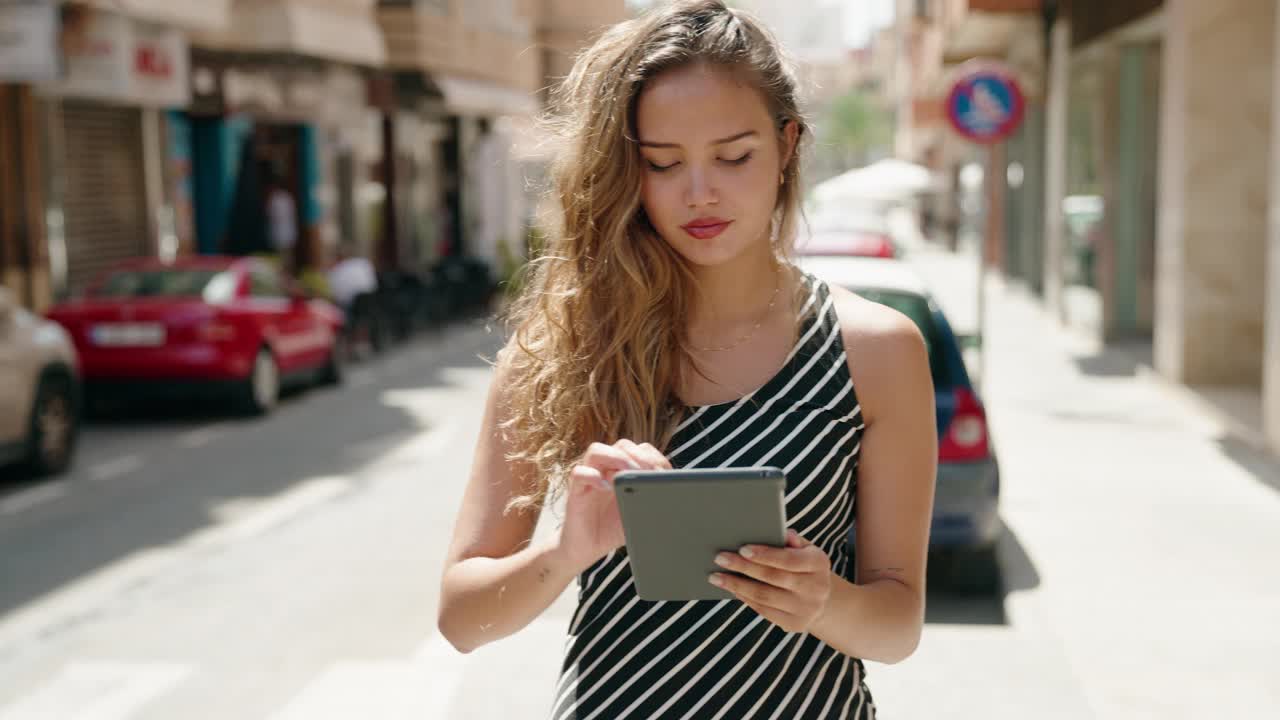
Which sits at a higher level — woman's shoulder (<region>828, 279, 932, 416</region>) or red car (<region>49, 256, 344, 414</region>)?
woman's shoulder (<region>828, 279, 932, 416</region>)

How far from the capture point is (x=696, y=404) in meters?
2.25

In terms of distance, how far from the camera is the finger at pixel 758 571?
188cm

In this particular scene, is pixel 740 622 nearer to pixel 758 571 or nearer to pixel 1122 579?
pixel 758 571

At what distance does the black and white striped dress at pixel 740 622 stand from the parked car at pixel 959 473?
16.1ft

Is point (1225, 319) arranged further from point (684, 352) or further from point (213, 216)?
point (213, 216)

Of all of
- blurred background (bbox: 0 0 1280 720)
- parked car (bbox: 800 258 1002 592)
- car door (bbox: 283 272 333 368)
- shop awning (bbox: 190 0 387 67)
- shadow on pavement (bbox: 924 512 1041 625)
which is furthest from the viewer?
shop awning (bbox: 190 0 387 67)

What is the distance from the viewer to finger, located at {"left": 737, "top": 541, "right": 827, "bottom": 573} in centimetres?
187

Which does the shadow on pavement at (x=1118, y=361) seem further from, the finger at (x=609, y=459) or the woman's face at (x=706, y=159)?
the finger at (x=609, y=459)

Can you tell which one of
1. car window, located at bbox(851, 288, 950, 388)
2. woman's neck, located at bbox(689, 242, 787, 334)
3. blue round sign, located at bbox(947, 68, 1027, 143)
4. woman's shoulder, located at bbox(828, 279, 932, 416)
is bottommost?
car window, located at bbox(851, 288, 950, 388)

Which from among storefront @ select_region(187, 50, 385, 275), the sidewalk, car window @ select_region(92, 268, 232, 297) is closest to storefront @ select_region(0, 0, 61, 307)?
car window @ select_region(92, 268, 232, 297)

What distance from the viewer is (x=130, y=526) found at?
9.53 metres

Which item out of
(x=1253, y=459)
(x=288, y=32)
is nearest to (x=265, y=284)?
(x=288, y=32)

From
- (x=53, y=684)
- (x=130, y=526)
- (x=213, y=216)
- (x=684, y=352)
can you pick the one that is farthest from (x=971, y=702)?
(x=213, y=216)

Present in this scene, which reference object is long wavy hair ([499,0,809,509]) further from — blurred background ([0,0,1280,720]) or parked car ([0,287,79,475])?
parked car ([0,287,79,475])
